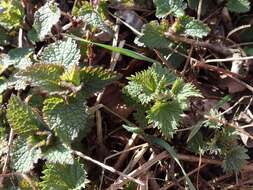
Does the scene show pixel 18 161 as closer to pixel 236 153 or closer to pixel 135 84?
pixel 135 84

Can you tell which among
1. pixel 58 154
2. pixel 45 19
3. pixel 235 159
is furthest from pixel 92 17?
pixel 235 159

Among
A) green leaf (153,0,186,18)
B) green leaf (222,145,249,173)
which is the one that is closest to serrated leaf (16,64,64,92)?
green leaf (153,0,186,18)

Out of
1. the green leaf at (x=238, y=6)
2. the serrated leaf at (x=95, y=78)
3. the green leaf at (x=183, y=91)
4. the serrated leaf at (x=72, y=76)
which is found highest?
the green leaf at (x=238, y=6)

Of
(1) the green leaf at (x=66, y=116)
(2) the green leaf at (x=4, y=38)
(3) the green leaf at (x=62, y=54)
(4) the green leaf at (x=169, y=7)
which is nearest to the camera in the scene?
(1) the green leaf at (x=66, y=116)

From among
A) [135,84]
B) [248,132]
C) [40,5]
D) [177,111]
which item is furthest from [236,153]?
[40,5]

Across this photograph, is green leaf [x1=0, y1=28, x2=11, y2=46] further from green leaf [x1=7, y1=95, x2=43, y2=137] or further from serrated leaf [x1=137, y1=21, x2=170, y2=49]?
serrated leaf [x1=137, y1=21, x2=170, y2=49]

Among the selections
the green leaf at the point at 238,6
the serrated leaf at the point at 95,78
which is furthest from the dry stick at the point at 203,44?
the serrated leaf at the point at 95,78

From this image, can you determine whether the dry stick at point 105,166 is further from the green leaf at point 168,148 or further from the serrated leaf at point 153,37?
the serrated leaf at point 153,37
